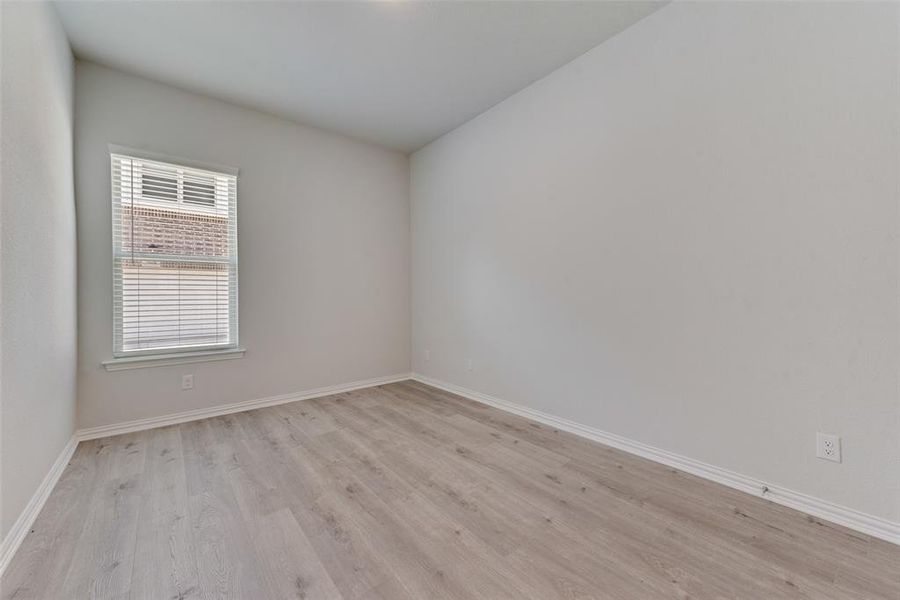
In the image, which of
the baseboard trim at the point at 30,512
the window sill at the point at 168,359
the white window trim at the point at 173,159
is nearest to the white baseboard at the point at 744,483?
the window sill at the point at 168,359

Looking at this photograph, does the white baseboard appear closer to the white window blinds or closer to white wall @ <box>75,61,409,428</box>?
white wall @ <box>75,61,409,428</box>

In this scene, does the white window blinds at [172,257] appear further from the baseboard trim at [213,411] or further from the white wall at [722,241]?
the white wall at [722,241]

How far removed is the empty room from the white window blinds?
21 millimetres

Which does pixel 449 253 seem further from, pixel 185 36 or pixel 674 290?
pixel 185 36

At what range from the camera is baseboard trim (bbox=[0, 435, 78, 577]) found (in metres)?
1.38

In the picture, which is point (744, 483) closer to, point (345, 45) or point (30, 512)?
point (30, 512)

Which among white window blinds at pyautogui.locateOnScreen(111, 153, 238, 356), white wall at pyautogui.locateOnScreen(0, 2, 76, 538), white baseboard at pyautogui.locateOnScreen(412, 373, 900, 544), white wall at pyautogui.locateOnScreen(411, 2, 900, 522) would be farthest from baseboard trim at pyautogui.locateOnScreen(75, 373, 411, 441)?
white baseboard at pyautogui.locateOnScreen(412, 373, 900, 544)

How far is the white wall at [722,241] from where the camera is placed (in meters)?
1.58

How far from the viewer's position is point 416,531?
1.57m

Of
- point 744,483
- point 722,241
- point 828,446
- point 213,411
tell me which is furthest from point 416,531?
point 213,411

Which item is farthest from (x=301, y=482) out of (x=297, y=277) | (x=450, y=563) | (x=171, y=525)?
(x=297, y=277)

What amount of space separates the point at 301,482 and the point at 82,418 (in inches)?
75.5

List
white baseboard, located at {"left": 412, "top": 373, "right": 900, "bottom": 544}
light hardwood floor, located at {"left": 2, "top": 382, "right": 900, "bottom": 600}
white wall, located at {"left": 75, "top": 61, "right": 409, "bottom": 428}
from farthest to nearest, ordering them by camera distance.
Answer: white wall, located at {"left": 75, "top": 61, "right": 409, "bottom": 428} → white baseboard, located at {"left": 412, "top": 373, "right": 900, "bottom": 544} → light hardwood floor, located at {"left": 2, "top": 382, "right": 900, "bottom": 600}

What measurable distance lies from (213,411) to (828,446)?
13.4ft
